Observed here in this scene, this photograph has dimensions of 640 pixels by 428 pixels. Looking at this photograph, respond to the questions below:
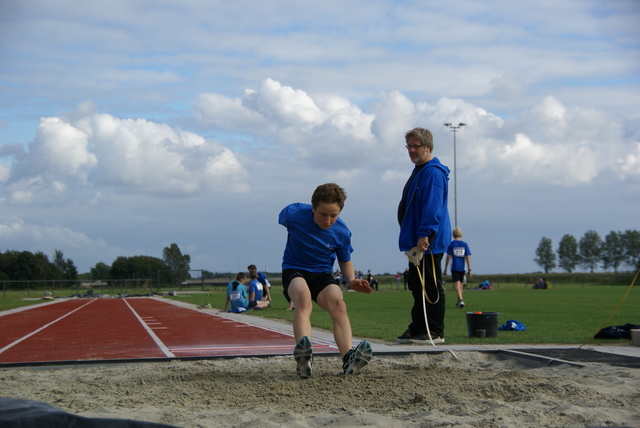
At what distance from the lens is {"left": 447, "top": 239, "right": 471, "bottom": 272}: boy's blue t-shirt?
1659cm

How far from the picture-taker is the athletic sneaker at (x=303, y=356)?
16.6 ft

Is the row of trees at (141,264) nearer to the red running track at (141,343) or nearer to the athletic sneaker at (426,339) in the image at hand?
the red running track at (141,343)

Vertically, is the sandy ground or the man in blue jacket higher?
the man in blue jacket

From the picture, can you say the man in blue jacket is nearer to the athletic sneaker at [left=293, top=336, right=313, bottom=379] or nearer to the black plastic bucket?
the black plastic bucket

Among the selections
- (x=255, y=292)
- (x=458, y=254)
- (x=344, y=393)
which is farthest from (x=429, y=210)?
(x=255, y=292)

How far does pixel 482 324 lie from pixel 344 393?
4736mm

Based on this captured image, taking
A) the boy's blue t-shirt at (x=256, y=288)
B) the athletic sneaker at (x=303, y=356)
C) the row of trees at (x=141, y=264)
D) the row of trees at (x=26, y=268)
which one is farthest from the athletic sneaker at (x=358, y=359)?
the row of trees at (x=26, y=268)

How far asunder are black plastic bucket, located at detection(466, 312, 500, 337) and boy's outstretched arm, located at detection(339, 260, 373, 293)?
371 centimetres

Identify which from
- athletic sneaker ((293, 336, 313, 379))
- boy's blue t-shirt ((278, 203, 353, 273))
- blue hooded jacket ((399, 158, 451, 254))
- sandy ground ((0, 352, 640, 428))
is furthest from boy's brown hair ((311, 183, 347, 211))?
blue hooded jacket ((399, 158, 451, 254))

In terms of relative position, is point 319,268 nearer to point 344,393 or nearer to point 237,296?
point 344,393

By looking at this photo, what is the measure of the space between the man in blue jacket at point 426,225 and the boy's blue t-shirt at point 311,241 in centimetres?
154

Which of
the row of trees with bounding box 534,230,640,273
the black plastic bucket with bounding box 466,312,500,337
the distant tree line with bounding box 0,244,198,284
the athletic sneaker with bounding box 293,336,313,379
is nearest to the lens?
the athletic sneaker with bounding box 293,336,313,379

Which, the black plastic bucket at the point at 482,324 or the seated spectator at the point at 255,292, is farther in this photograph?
the seated spectator at the point at 255,292

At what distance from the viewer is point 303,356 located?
509 centimetres
